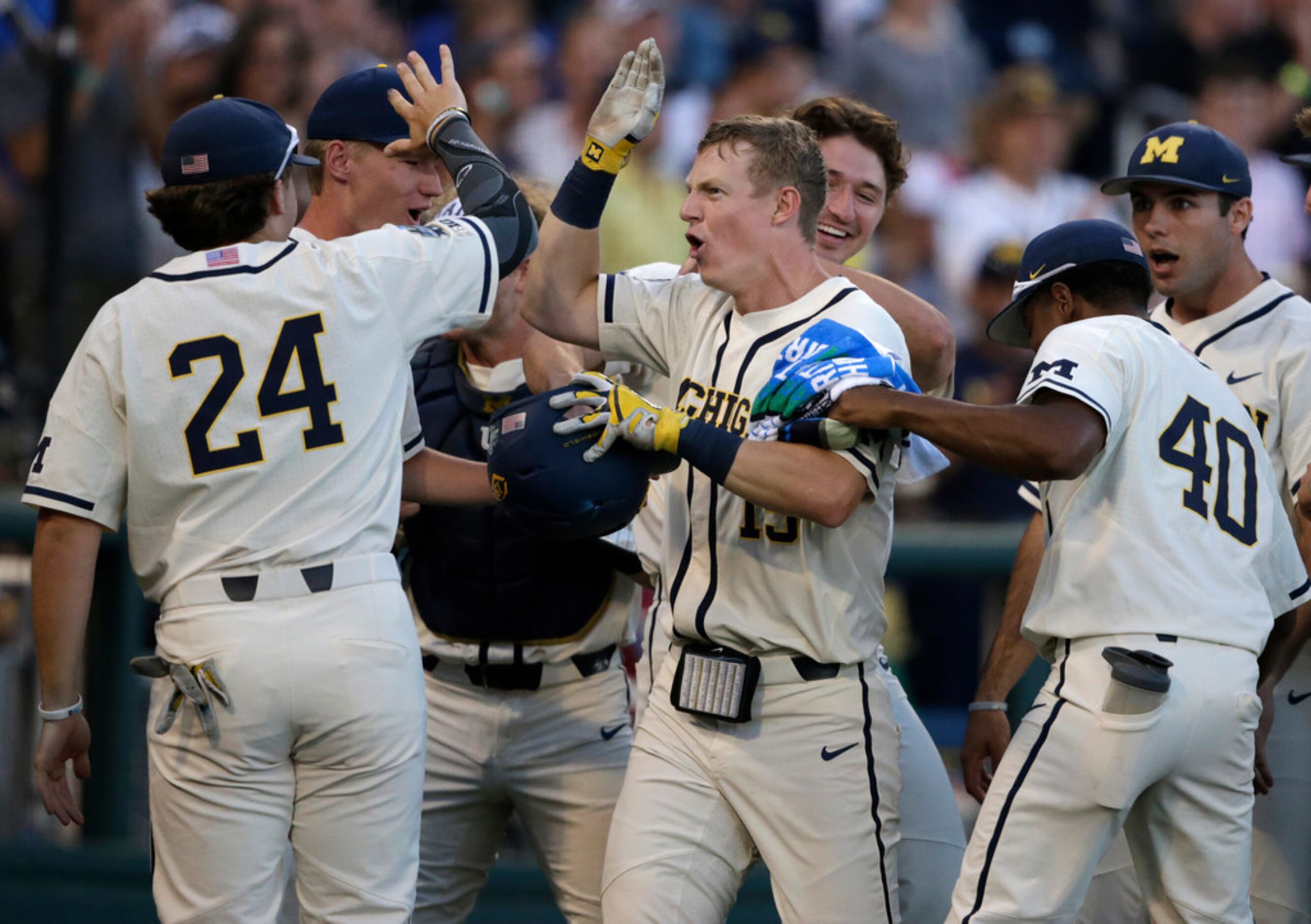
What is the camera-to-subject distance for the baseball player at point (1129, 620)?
3367 millimetres

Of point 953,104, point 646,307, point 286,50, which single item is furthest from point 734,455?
point 953,104

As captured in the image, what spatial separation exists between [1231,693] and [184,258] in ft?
8.29

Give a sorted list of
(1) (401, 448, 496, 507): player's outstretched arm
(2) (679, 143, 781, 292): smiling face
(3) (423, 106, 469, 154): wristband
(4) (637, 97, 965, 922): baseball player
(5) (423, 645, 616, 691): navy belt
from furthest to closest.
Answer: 1. (5) (423, 645, 616, 691): navy belt
2. (1) (401, 448, 496, 507): player's outstretched arm
3. (3) (423, 106, 469, 154): wristband
4. (4) (637, 97, 965, 922): baseball player
5. (2) (679, 143, 781, 292): smiling face

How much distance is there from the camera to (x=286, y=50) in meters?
7.76

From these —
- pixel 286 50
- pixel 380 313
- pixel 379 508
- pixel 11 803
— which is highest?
pixel 286 50

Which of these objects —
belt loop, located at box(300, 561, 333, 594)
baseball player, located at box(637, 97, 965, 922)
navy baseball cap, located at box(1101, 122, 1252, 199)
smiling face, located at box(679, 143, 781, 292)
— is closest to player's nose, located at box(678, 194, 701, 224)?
smiling face, located at box(679, 143, 781, 292)

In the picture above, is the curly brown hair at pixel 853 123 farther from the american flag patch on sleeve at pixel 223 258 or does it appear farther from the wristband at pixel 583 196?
the american flag patch on sleeve at pixel 223 258

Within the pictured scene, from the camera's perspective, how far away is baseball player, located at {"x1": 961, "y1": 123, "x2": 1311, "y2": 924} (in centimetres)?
420

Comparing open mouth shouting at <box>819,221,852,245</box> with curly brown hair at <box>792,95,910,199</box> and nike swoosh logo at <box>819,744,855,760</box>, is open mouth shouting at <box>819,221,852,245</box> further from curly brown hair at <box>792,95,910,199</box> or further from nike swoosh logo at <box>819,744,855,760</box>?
nike swoosh logo at <box>819,744,855,760</box>

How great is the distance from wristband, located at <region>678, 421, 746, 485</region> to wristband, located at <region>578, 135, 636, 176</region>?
72 centimetres

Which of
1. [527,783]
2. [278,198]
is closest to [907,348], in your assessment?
[527,783]

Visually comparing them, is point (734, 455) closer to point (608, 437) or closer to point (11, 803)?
point (608, 437)

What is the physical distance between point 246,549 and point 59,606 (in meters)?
0.43

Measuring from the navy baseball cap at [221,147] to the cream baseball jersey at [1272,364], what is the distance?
7.93 feet
